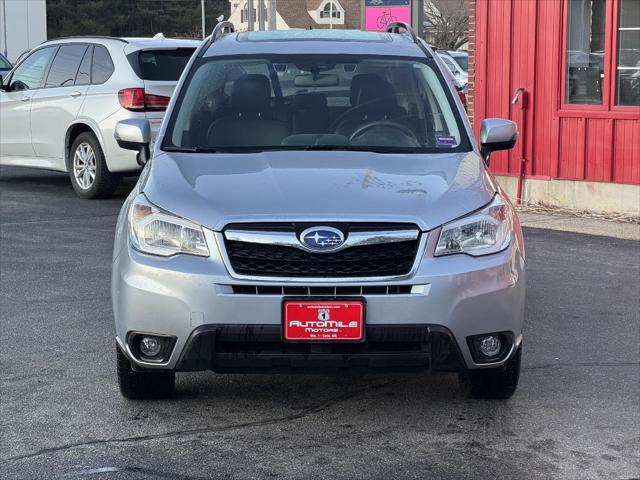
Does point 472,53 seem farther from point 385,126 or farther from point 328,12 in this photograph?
point 328,12

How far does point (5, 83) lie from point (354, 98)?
9169 millimetres

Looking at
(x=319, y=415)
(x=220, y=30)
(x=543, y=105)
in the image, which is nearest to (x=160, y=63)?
(x=543, y=105)

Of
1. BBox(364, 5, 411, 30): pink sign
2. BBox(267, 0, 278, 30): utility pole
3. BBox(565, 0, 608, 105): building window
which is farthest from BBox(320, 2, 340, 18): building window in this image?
BBox(565, 0, 608, 105): building window

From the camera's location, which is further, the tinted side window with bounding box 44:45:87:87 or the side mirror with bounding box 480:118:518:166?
the tinted side window with bounding box 44:45:87:87

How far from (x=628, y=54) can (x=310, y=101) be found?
7042 mm

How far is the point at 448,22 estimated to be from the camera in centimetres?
5816

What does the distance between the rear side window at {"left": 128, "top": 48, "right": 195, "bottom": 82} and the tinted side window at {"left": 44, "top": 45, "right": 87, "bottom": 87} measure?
0.91 m

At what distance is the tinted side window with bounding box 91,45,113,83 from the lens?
43.1 feet

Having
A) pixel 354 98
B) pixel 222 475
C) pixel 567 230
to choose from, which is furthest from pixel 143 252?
pixel 567 230

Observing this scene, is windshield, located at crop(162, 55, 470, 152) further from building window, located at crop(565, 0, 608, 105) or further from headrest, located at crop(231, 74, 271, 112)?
building window, located at crop(565, 0, 608, 105)

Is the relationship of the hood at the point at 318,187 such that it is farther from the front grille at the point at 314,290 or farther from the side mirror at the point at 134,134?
the side mirror at the point at 134,134

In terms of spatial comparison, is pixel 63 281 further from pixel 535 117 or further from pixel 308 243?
pixel 535 117

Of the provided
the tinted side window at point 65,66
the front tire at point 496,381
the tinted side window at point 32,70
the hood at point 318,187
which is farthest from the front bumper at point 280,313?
the tinted side window at point 32,70

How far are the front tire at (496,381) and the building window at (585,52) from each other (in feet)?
24.7
